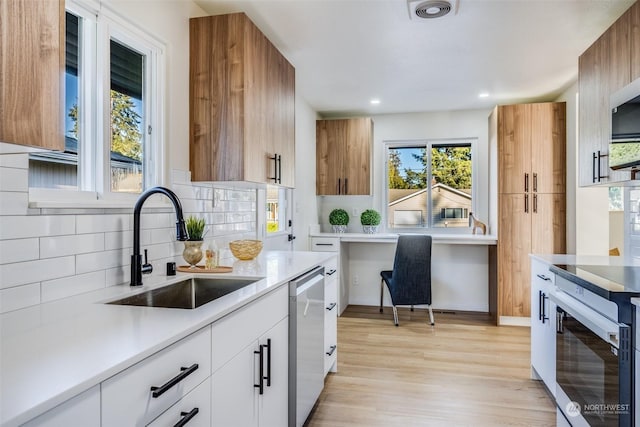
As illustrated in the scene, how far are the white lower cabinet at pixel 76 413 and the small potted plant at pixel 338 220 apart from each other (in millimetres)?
4113

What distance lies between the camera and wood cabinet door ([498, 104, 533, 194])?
13.1ft

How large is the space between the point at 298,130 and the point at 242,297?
2.95 meters

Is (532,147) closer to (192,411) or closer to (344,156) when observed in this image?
(344,156)

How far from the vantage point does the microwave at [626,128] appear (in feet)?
6.14

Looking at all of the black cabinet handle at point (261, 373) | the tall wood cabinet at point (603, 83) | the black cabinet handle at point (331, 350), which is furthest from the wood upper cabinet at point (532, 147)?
the black cabinet handle at point (261, 373)

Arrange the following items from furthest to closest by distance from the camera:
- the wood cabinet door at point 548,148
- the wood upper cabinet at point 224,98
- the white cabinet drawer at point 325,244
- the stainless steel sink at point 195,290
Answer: the white cabinet drawer at point 325,244
the wood cabinet door at point 548,148
the wood upper cabinet at point 224,98
the stainless steel sink at point 195,290

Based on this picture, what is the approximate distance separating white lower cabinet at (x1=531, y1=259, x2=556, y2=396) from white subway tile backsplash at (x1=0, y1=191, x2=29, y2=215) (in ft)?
8.33

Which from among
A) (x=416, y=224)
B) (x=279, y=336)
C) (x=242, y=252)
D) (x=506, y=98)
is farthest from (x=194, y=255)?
(x=506, y=98)

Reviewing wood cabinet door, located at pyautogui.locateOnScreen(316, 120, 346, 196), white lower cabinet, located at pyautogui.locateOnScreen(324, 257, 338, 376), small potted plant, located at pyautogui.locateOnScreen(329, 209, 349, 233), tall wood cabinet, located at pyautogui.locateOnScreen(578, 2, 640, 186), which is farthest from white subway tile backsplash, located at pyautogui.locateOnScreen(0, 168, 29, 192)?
small potted plant, located at pyautogui.locateOnScreen(329, 209, 349, 233)

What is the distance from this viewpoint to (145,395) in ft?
2.92

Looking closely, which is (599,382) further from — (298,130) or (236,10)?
(298,130)

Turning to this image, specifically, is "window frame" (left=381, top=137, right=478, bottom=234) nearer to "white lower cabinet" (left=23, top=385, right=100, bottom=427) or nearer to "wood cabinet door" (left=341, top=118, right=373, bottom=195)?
"wood cabinet door" (left=341, top=118, right=373, bottom=195)

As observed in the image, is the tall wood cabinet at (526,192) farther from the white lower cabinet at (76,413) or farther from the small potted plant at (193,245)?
the white lower cabinet at (76,413)

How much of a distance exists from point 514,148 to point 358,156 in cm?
167
